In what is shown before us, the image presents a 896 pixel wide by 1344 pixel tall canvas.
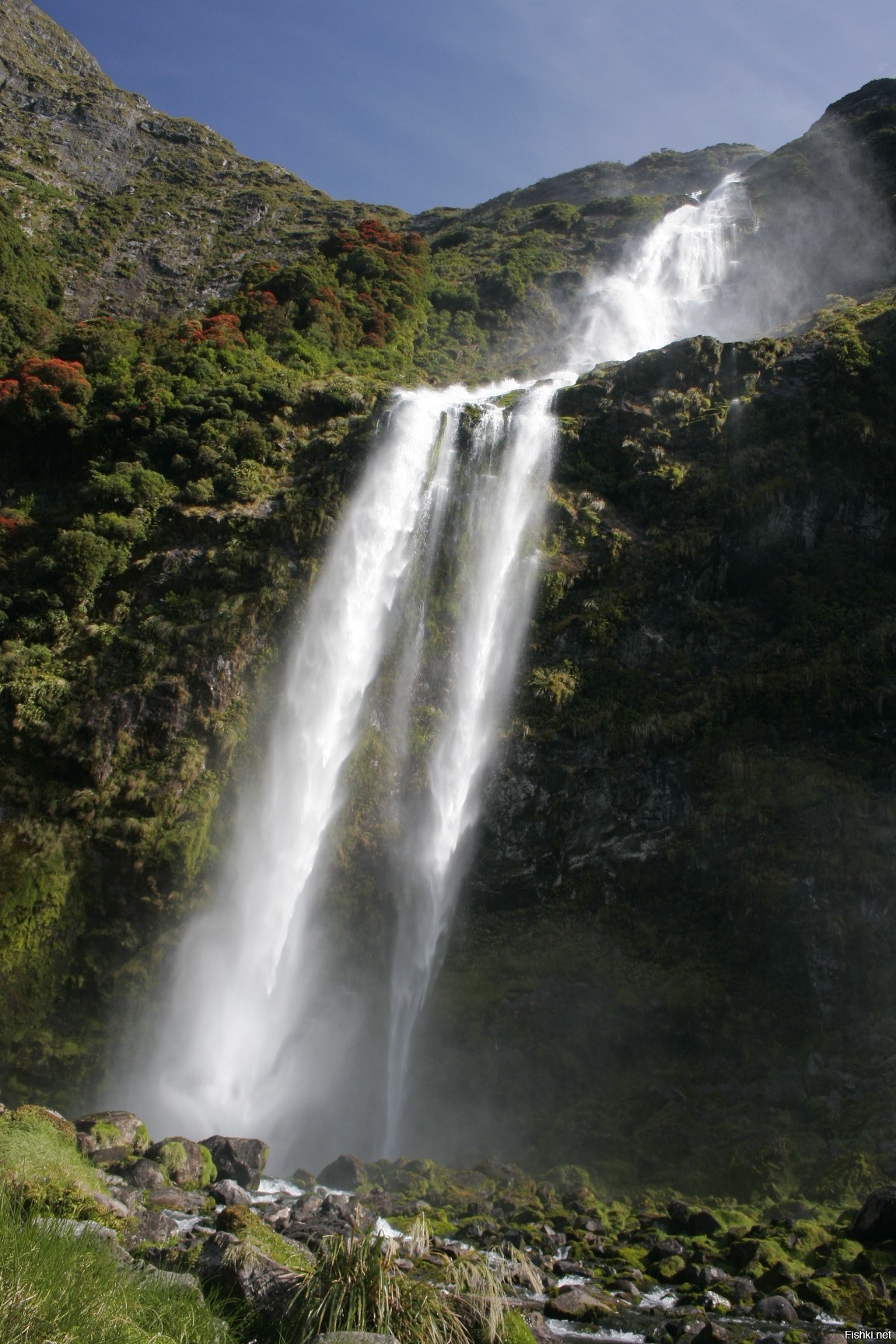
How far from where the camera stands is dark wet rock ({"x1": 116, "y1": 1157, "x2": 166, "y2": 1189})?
12664 millimetres

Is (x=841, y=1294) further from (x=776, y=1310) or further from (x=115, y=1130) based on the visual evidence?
(x=115, y=1130)

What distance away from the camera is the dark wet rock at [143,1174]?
41.5 ft

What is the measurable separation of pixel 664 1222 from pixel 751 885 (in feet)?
26.9

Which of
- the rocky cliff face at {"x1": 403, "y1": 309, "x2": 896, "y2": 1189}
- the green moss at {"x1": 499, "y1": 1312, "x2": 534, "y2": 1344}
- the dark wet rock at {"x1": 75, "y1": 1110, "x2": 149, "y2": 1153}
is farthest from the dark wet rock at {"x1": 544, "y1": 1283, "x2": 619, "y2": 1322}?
the dark wet rock at {"x1": 75, "y1": 1110, "x2": 149, "y2": 1153}

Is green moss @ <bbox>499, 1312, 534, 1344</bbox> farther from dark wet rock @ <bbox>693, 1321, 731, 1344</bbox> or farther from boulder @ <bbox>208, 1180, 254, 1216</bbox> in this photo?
boulder @ <bbox>208, 1180, 254, 1216</bbox>

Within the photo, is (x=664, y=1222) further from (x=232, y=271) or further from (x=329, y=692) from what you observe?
(x=232, y=271)

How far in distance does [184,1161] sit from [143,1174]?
3.20 feet

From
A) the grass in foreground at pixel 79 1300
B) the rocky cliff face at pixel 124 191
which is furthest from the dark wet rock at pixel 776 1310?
the rocky cliff face at pixel 124 191

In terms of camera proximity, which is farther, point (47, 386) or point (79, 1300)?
point (47, 386)

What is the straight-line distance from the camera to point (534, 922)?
2172cm

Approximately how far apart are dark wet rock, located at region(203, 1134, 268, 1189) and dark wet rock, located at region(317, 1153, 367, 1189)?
43.4 inches

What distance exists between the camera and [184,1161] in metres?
13.7

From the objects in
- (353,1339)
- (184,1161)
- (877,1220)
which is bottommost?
(184,1161)

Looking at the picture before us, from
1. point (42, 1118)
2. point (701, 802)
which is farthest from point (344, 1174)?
point (701, 802)
